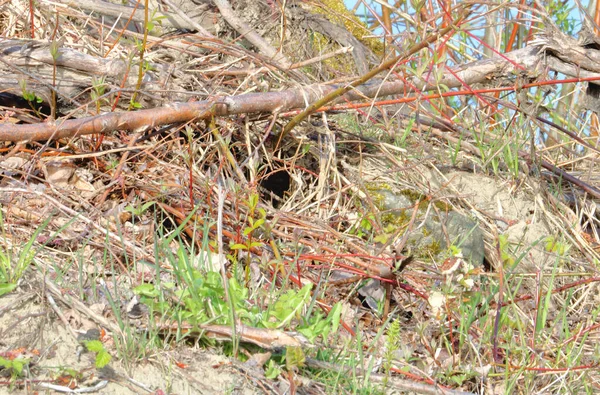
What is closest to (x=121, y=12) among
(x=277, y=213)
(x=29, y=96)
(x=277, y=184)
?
(x=29, y=96)

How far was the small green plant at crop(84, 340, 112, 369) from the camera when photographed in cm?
211

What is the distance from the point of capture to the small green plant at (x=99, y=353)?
2.11 metres

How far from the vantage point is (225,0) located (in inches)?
187

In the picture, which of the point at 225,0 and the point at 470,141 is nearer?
the point at 470,141

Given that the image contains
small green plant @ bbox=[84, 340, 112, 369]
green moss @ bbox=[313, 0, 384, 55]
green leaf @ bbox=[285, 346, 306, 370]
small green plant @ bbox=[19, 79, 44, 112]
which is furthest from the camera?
green moss @ bbox=[313, 0, 384, 55]

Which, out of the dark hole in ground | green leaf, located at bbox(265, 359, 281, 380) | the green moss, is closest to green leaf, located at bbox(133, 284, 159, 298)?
green leaf, located at bbox(265, 359, 281, 380)

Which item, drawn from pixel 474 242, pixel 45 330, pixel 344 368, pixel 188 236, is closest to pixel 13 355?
pixel 45 330

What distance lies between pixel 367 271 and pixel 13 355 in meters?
1.47

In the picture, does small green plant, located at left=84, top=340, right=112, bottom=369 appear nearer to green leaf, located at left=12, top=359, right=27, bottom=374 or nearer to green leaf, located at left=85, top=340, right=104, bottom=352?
green leaf, located at left=85, top=340, right=104, bottom=352

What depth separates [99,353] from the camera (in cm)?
Answer: 213

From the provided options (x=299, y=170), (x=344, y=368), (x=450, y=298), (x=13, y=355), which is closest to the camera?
(x=13, y=355)

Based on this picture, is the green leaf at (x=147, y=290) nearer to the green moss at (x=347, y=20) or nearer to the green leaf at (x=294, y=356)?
the green leaf at (x=294, y=356)

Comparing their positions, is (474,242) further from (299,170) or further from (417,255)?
(299,170)

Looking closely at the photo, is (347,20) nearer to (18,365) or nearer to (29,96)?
(29,96)
